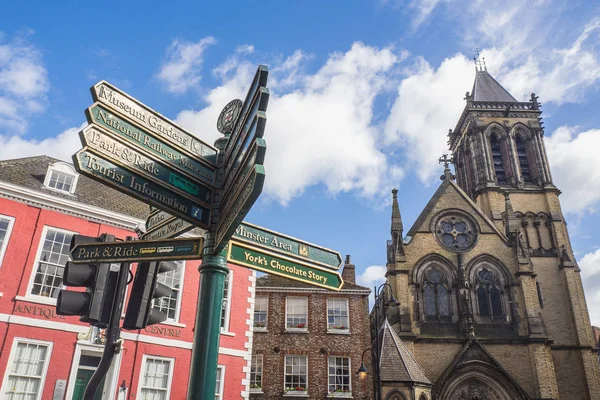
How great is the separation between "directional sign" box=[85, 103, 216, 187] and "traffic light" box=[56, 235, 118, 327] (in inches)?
39.2

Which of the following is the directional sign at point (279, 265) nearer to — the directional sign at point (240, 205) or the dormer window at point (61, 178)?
the directional sign at point (240, 205)

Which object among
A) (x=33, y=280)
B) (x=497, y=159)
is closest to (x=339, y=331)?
(x=33, y=280)

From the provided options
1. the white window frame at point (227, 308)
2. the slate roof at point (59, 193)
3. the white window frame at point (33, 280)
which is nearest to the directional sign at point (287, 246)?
the white window frame at point (33, 280)

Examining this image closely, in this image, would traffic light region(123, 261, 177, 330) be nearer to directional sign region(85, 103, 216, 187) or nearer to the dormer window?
directional sign region(85, 103, 216, 187)

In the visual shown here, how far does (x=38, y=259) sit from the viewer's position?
13383 mm

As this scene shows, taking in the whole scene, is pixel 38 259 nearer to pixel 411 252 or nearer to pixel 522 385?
pixel 411 252

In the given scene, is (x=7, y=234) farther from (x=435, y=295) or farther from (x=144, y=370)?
(x=435, y=295)

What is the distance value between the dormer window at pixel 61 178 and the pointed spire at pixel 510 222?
25.2 metres

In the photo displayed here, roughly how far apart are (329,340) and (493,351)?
36.0 ft

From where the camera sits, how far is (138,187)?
3.63 meters

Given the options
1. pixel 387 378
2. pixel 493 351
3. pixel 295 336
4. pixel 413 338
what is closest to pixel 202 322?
pixel 295 336

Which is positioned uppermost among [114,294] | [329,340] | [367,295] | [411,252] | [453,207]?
[453,207]

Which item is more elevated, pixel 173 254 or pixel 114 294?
pixel 173 254

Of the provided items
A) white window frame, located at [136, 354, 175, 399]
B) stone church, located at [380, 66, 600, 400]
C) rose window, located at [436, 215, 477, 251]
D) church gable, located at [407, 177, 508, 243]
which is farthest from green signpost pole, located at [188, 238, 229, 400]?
rose window, located at [436, 215, 477, 251]
